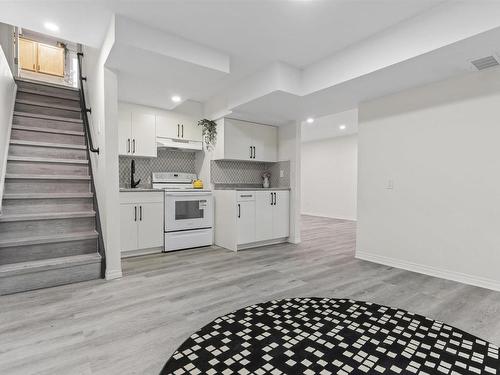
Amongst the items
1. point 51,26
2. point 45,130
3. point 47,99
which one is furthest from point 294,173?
point 47,99

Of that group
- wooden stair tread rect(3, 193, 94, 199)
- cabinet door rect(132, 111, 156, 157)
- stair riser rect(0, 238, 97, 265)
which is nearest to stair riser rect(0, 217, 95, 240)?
stair riser rect(0, 238, 97, 265)

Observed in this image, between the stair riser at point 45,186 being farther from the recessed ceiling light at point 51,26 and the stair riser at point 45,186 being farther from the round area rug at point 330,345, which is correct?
the round area rug at point 330,345

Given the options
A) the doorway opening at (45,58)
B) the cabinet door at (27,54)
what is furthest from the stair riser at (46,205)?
the cabinet door at (27,54)

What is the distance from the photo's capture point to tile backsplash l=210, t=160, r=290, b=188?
4.80 metres

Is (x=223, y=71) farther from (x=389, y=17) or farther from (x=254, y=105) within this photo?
(x=389, y=17)

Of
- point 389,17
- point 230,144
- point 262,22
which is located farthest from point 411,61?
point 230,144

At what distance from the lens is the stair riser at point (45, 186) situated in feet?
10.6

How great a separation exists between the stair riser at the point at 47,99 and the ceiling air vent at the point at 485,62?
17.6 ft

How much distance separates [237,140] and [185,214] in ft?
4.91

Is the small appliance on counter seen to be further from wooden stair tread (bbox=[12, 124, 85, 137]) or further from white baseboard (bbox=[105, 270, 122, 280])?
wooden stair tread (bbox=[12, 124, 85, 137])

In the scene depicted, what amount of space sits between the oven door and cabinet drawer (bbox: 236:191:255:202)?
0.52 m

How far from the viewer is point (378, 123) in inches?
142

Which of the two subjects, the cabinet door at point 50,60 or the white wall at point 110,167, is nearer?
the white wall at point 110,167

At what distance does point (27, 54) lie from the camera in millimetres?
6531
